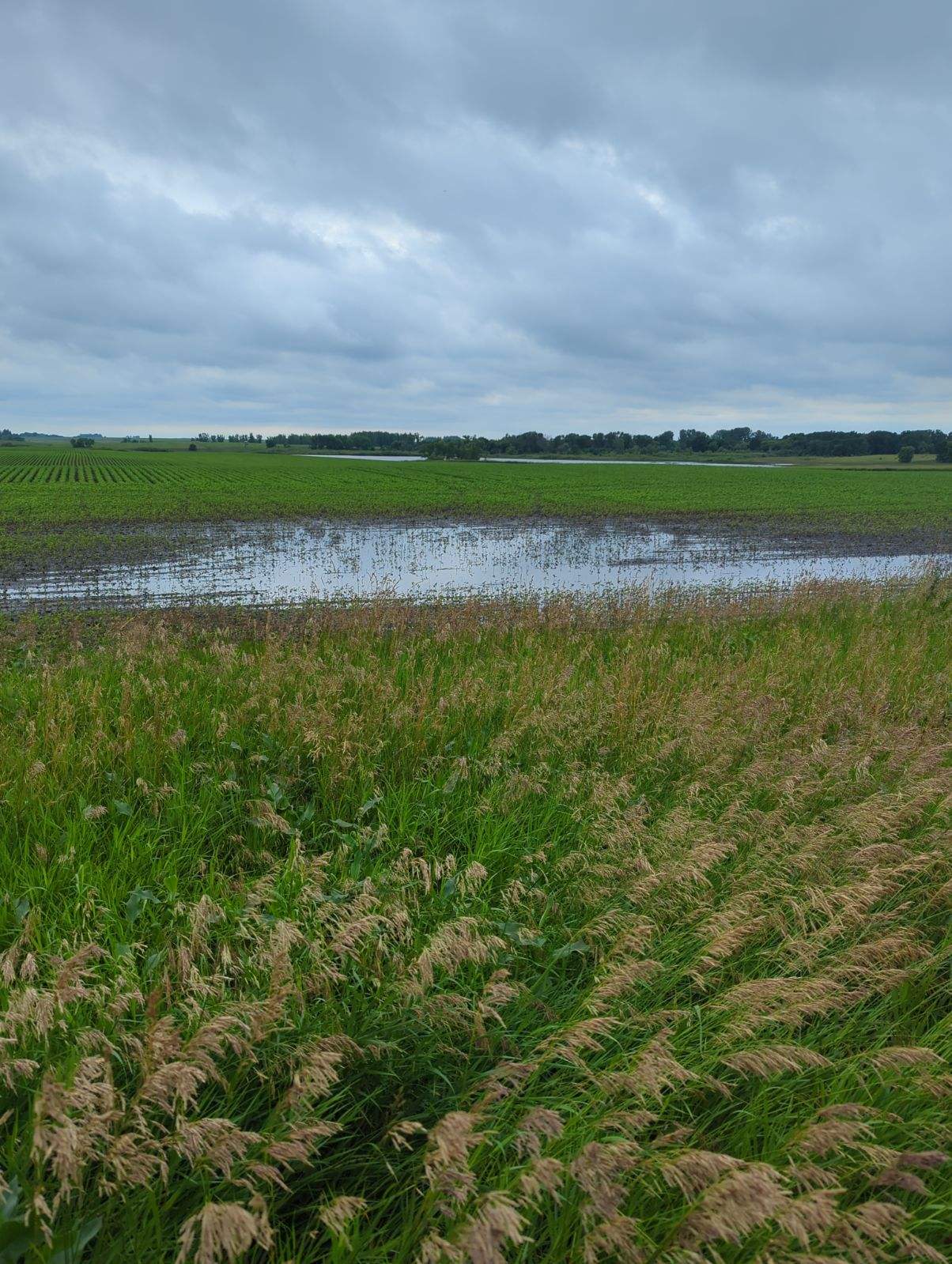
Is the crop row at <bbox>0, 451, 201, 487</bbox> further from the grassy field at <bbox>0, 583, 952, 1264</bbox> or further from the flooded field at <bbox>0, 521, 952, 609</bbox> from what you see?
the grassy field at <bbox>0, 583, 952, 1264</bbox>

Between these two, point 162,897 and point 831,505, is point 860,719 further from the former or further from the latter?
point 831,505

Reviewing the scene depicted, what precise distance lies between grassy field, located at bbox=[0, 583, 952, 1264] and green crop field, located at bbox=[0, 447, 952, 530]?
29.9 m

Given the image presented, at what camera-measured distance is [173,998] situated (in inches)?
118

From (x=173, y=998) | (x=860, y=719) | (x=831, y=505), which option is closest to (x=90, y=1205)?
(x=173, y=998)

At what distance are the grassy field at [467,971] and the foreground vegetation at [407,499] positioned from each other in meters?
20.7

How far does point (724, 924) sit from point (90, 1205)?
257 cm

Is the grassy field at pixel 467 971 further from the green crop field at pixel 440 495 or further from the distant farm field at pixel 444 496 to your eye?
the green crop field at pixel 440 495

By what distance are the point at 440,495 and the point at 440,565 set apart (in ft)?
78.8

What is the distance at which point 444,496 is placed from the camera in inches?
1834

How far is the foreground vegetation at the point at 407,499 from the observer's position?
105ft

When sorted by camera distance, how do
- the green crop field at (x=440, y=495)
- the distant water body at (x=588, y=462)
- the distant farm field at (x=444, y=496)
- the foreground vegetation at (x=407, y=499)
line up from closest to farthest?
the foreground vegetation at (x=407, y=499) → the distant farm field at (x=444, y=496) → the green crop field at (x=440, y=495) → the distant water body at (x=588, y=462)

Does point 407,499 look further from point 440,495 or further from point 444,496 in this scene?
point 440,495

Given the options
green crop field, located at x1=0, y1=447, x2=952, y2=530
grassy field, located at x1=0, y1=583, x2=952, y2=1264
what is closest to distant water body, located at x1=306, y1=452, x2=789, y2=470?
green crop field, located at x1=0, y1=447, x2=952, y2=530

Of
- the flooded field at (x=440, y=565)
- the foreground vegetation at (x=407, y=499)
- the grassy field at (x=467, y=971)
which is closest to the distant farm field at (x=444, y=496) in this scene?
the foreground vegetation at (x=407, y=499)
